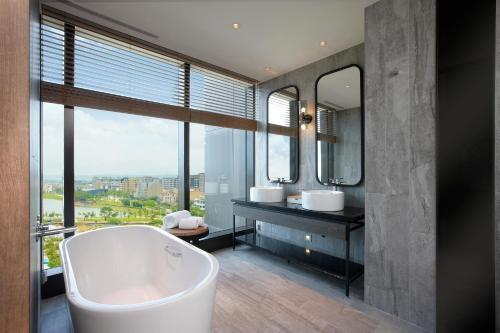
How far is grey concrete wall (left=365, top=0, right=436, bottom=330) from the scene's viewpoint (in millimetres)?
1722

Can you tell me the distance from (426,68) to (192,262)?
7.38 feet

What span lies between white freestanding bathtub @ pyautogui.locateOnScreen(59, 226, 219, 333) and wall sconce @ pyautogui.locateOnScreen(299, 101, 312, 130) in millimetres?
2179

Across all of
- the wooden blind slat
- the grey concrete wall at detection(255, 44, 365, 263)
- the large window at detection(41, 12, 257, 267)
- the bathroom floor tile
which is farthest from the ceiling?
the bathroom floor tile

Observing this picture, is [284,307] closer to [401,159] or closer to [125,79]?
[401,159]

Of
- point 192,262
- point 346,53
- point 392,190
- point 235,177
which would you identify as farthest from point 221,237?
point 346,53

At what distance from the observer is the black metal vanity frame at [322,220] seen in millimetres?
2201

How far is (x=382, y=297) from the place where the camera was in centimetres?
199

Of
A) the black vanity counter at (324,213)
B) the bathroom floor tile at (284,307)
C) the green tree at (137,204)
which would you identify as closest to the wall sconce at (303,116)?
the black vanity counter at (324,213)

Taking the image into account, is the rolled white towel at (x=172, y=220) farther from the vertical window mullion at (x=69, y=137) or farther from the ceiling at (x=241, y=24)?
the ceiling at (x=241, y=24)

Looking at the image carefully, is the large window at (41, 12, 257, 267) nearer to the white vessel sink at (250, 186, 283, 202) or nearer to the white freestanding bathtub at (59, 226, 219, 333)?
the white freestanding bathtub at (59, 226, 219, 333)

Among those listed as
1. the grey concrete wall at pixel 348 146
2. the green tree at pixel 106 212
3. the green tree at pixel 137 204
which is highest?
the grey concrete wall at pixel 348 146

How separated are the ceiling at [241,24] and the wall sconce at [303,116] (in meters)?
0.57

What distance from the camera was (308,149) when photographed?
320 centimetres

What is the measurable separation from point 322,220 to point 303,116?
149cm
